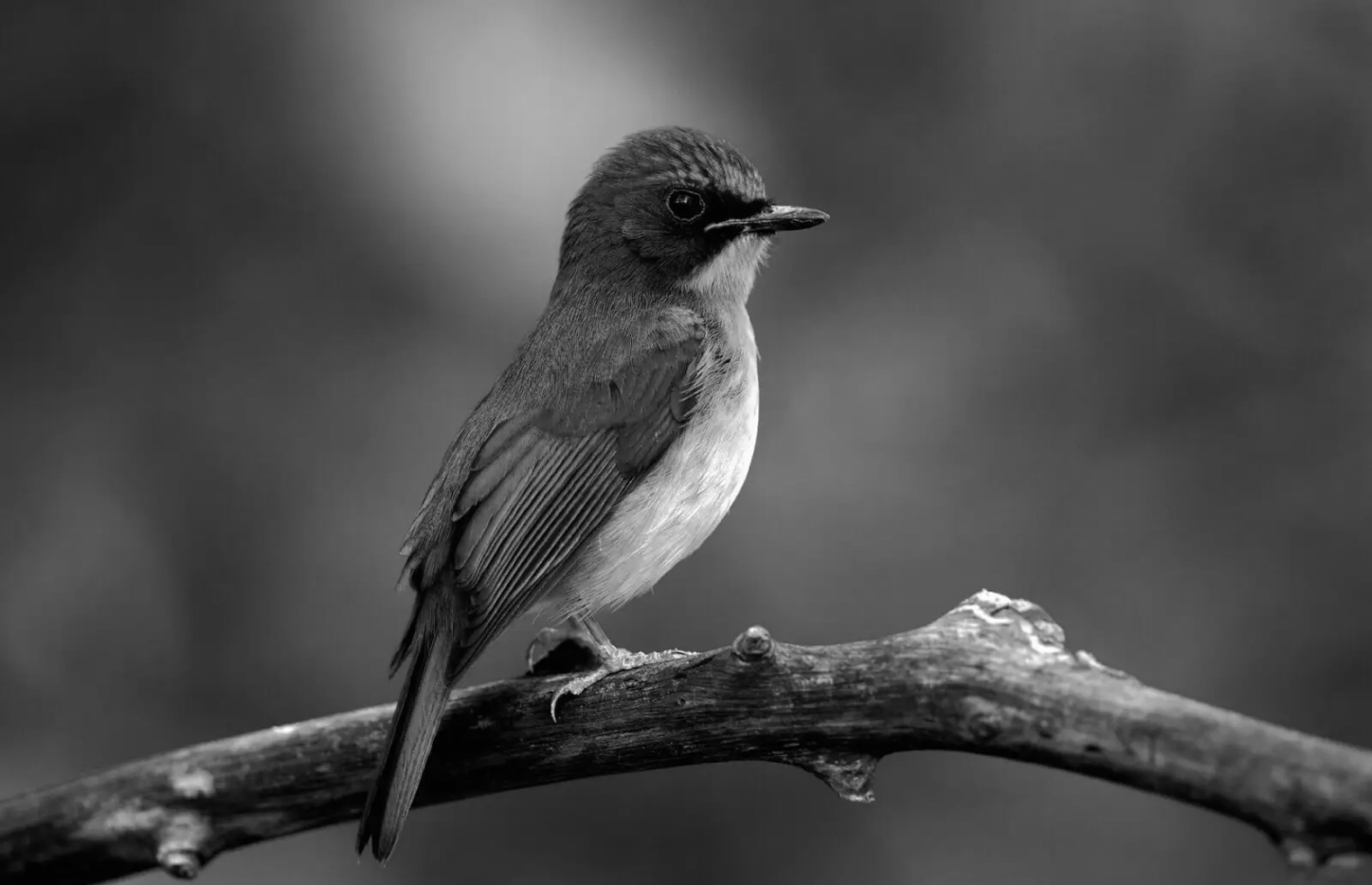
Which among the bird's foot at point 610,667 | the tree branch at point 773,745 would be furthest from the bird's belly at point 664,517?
the tree branch at point 773,745

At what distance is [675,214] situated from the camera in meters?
4.58

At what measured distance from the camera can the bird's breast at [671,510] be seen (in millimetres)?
4043

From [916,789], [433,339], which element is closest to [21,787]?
[433,339]

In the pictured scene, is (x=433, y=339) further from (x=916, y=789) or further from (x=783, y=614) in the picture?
(x=916, y=789)

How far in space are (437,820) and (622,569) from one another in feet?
3.60

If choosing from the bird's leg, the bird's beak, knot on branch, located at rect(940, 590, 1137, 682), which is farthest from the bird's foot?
the bird's beak

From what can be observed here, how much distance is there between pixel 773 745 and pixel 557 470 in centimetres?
117

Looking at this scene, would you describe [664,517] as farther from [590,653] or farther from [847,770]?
[847,770]

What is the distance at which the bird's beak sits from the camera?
450 centimetres

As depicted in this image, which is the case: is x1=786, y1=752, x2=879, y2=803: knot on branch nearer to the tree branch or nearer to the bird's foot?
the tree branch

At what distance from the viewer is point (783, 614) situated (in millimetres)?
4738

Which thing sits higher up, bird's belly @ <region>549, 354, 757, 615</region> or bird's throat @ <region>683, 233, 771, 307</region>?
bird's throat @ <region>683, 233, 771, 307</region>

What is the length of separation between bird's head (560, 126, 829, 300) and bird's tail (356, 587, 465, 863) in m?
1.43

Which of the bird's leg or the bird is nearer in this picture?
the bird's leg
